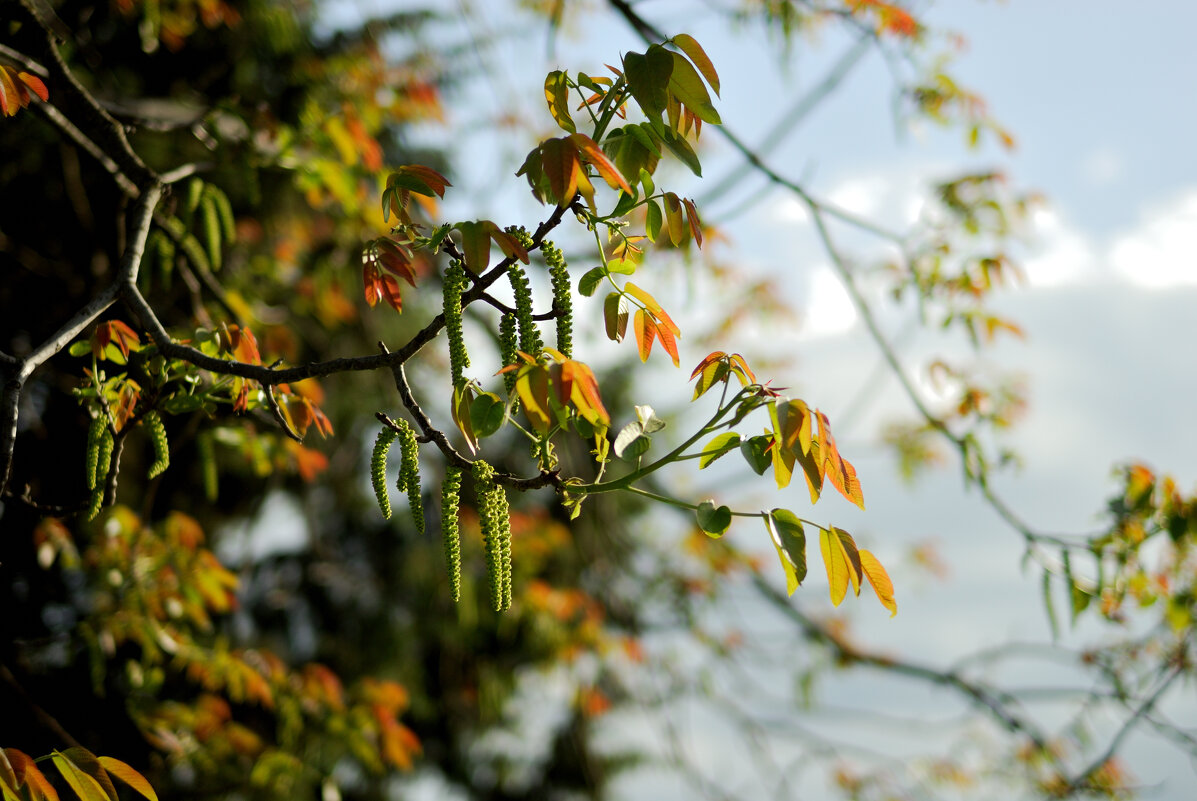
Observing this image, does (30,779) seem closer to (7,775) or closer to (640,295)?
(7,775)

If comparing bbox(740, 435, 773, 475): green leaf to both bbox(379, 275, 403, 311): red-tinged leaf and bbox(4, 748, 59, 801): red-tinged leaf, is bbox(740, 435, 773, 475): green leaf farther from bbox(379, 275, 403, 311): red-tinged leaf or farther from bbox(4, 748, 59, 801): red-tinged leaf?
bbox(4, 748, 59, 801): red-tinged leaf

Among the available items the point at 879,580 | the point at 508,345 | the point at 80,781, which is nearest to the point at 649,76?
the point at 508,345

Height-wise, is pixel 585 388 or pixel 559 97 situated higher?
pixel 559 97

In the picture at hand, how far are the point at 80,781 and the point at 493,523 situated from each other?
2.25ft

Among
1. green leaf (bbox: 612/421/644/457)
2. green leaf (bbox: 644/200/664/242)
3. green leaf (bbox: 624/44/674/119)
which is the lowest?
green leaf (bbox: 612/421/644/457)

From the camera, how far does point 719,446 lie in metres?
1.30

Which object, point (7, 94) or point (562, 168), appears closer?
point (562, 168)

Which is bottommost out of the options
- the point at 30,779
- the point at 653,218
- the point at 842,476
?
the point at 30,779

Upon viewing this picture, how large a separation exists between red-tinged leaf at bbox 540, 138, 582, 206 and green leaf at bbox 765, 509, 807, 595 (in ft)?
1.69

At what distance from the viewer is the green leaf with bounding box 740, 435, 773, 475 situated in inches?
49.2

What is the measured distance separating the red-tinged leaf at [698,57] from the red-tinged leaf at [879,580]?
721 mm

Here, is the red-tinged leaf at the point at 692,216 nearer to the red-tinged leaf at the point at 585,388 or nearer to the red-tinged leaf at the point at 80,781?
the red-tinged leaf at the point at 585,388

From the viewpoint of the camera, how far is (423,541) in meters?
5.17

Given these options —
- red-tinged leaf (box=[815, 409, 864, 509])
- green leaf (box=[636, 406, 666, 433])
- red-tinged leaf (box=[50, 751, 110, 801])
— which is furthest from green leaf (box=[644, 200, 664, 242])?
red-tinged leaf (box=[50, 751, 110, 801])
